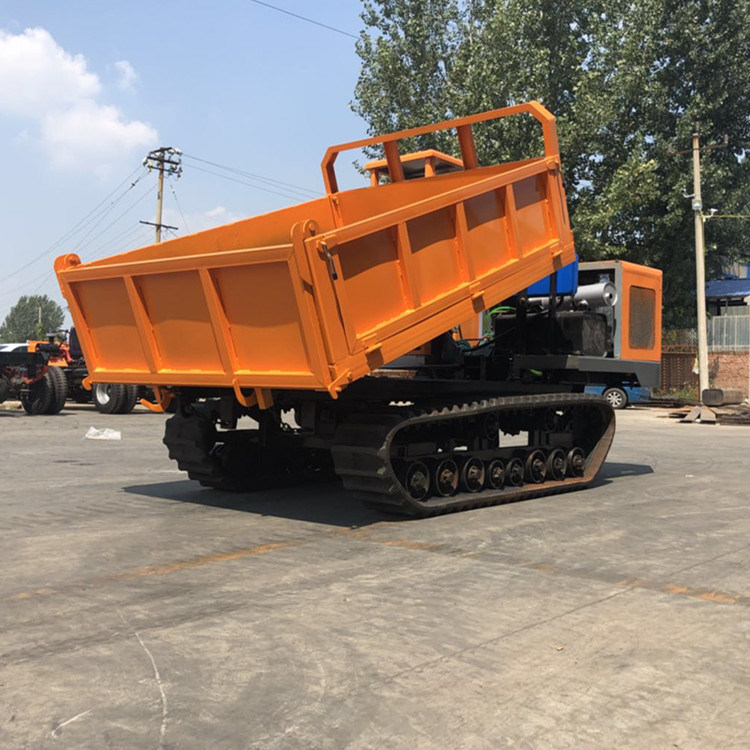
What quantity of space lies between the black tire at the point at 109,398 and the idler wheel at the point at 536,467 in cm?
1431

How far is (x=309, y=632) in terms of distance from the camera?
4.54 metres

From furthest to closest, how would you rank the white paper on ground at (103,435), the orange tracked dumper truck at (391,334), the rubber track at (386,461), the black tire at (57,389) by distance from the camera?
the black tire at (57,389), the white paper on ground at (103,435), the rubber track at (386,461), the orange tracked dumper truck at (391,334)

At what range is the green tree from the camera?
159 metres

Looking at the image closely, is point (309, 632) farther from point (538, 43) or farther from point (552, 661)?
point (538, 43)

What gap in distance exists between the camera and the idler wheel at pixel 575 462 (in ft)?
31.6

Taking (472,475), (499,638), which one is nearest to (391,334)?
(472,475)

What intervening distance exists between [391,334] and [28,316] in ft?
548

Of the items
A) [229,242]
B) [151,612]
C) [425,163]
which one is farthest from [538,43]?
[151,612]

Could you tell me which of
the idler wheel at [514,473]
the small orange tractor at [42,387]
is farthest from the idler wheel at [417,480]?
the small orange tractor at [42,387]

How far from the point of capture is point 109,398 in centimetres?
2169

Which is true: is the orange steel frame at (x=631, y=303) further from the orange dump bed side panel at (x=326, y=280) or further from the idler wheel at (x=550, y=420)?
the orange dump bed side panel at (x=326, y=280)

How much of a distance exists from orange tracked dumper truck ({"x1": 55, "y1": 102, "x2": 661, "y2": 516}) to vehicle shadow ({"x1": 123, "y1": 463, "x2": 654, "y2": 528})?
0.23 metres

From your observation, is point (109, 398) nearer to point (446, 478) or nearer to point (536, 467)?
point (536, 467)

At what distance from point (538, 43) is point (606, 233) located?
8219 millimetres
